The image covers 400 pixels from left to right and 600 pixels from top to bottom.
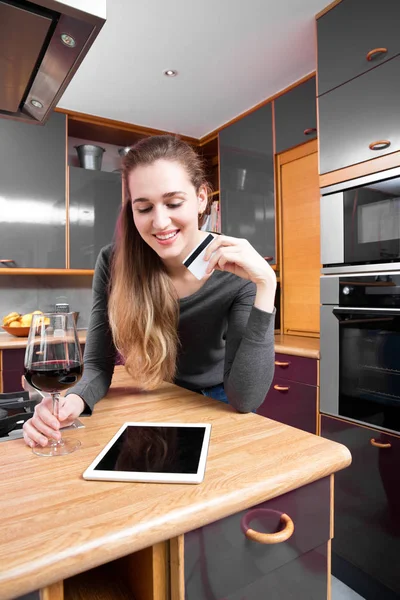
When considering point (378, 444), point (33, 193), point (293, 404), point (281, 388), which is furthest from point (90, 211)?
point (378, 444)

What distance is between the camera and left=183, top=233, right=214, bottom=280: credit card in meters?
1.01

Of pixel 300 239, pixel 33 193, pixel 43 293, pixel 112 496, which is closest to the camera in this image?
pixel 112 496

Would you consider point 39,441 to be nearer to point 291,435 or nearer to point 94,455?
point 94,455

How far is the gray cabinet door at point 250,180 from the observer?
2.90 meters

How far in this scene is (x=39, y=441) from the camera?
2.42 feet

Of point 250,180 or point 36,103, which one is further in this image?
point 250,180

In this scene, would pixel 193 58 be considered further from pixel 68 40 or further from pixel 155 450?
pixel 155 450

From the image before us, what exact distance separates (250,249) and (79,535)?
70 cm

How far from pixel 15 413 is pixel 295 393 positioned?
161 centimetres

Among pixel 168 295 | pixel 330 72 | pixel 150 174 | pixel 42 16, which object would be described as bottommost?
pixel 168 295

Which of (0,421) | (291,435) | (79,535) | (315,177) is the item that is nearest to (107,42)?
(315,177)

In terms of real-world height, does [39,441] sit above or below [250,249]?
below

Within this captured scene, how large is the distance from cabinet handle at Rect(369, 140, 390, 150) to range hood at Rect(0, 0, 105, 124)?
128 cm

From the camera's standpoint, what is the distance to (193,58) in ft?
7.92
